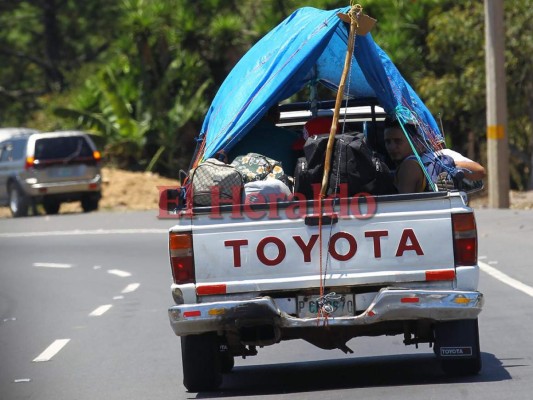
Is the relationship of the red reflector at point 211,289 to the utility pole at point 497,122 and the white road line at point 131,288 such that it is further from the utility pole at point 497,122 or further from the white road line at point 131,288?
the utility pole at point 497,122

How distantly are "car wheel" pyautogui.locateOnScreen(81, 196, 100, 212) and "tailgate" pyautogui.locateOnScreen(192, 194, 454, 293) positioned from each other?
75.4 ft

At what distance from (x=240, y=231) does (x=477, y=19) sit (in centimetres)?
2381

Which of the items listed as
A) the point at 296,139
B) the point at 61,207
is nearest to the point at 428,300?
the point at 296,139

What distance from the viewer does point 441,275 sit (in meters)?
8.41

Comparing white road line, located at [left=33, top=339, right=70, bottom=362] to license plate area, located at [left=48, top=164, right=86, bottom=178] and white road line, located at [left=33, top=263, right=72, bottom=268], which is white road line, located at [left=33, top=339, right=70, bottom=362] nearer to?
white road line, located at [left=33, top=263, right=72, bottom=268]

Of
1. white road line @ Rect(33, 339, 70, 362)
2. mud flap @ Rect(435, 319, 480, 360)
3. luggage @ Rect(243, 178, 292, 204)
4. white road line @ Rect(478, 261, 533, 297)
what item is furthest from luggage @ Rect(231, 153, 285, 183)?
white road line @ Rect(478, 261, 533, 297)

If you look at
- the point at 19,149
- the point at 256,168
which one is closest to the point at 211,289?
the point at 256,168

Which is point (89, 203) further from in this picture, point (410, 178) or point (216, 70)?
point (410, 178)

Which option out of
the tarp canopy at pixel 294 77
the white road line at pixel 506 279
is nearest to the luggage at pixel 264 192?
the tarp canopy at pixel 294 77

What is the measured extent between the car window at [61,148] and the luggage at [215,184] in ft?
71.8

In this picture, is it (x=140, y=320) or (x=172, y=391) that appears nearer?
(x=172, y=391)

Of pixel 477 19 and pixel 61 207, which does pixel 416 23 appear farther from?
pixel 61 207

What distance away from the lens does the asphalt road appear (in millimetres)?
8984

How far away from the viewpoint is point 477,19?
3131 centimetres
